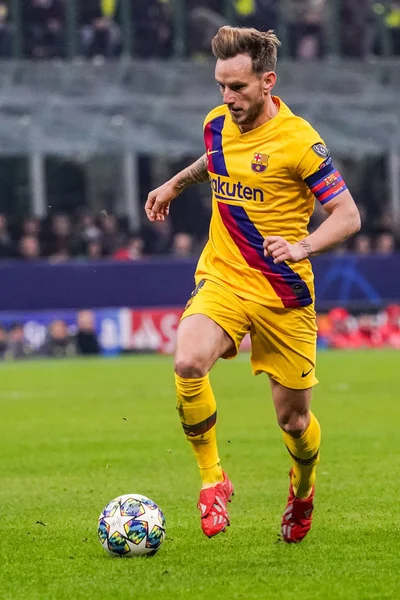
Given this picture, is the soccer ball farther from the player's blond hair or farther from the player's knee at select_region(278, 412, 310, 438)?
the player's blond hair

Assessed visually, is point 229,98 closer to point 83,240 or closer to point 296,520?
point 296,520

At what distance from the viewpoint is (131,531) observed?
21.4 ft

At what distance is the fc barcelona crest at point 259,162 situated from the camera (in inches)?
265

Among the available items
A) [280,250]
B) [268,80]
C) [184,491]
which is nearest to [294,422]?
[280,250]

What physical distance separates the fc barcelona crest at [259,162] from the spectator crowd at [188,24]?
2105 centimetres

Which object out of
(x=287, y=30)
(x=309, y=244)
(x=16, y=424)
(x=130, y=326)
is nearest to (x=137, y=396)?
(x=16, y=424)

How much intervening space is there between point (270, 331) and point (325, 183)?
30.7 inches

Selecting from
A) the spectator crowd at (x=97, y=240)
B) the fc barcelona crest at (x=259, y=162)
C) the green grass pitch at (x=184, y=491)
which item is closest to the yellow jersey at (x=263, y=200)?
the fc barcelona crest at (x=259, y=162)

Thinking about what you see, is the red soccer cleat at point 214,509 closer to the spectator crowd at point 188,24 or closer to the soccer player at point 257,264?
the soccer player at point 257,264


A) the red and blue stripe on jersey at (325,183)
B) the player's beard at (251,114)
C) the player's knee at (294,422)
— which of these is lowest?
the player's knee at (294,422)

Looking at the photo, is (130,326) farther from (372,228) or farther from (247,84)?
(247,84)

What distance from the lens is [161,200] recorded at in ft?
24.0

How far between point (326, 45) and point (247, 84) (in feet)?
77.0

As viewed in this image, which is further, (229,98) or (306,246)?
(229,98)
